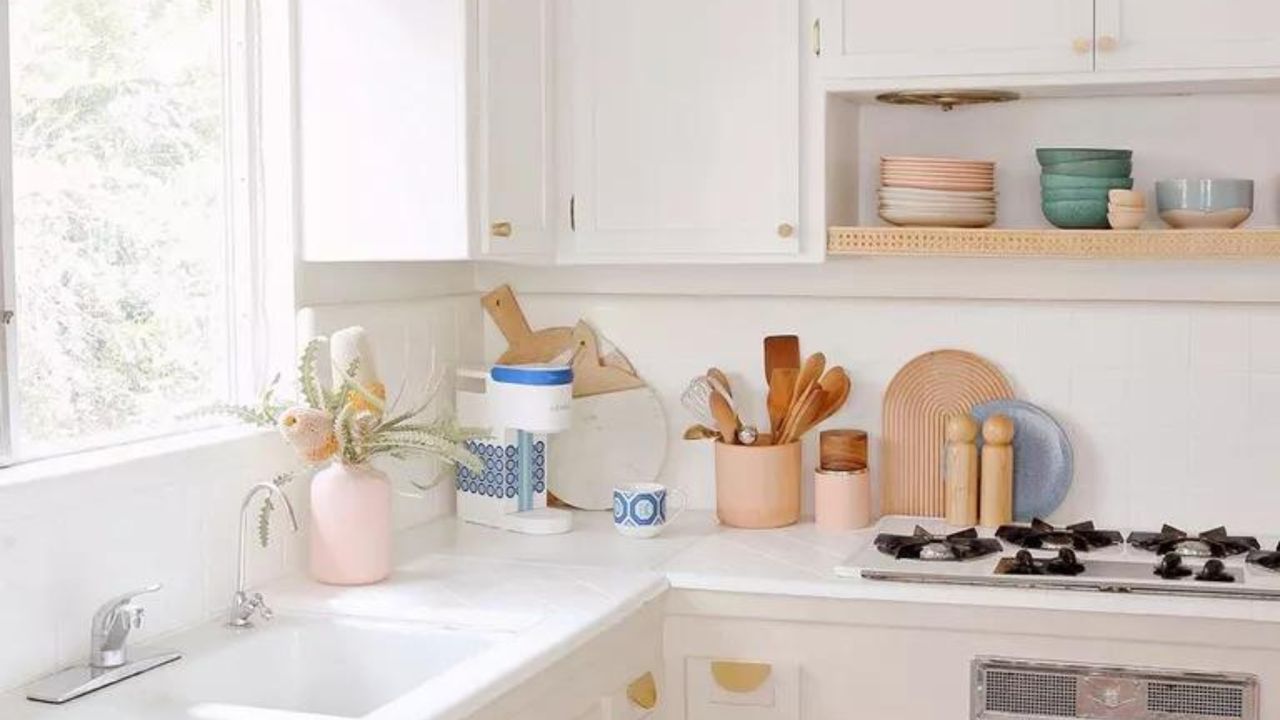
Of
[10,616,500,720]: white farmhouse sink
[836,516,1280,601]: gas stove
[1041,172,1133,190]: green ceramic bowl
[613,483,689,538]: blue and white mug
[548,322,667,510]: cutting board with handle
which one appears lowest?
[10,616,500,720]: white farmhouse sink

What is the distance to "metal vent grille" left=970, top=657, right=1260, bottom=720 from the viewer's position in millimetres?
2865

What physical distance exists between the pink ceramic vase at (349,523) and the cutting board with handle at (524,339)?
860 mm

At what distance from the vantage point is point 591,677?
9.07ft

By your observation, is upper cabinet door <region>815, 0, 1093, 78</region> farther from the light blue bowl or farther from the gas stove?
the gas stove

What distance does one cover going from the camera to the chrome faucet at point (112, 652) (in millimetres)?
2422

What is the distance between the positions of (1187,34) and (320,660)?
72.9 inches

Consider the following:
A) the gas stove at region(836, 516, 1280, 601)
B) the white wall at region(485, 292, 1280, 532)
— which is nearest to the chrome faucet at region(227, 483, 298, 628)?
the gas stove at region(836, 516, 1280, 601)

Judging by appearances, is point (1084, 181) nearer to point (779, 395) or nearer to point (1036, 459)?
point (1036, 459)

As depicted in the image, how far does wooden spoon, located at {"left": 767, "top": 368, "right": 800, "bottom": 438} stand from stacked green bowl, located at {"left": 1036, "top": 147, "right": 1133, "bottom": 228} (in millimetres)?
610

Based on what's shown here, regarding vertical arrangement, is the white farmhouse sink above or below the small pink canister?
below

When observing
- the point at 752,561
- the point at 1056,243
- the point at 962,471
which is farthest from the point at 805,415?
the point at 1056,243

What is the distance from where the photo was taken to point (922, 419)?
3.59 metres

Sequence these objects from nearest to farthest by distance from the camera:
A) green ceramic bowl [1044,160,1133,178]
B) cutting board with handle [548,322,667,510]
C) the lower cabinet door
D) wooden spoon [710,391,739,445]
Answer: the lower cabinet door, green ceramic bowl [1044,160,1133,178], wooden spoon [710,391,739,445], cutting board with handle [548,322,667,510]

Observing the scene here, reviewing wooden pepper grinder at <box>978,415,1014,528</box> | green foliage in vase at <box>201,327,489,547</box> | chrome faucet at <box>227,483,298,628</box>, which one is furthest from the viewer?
wooden pepper grinder at <box>978,415,1014,528</box>
